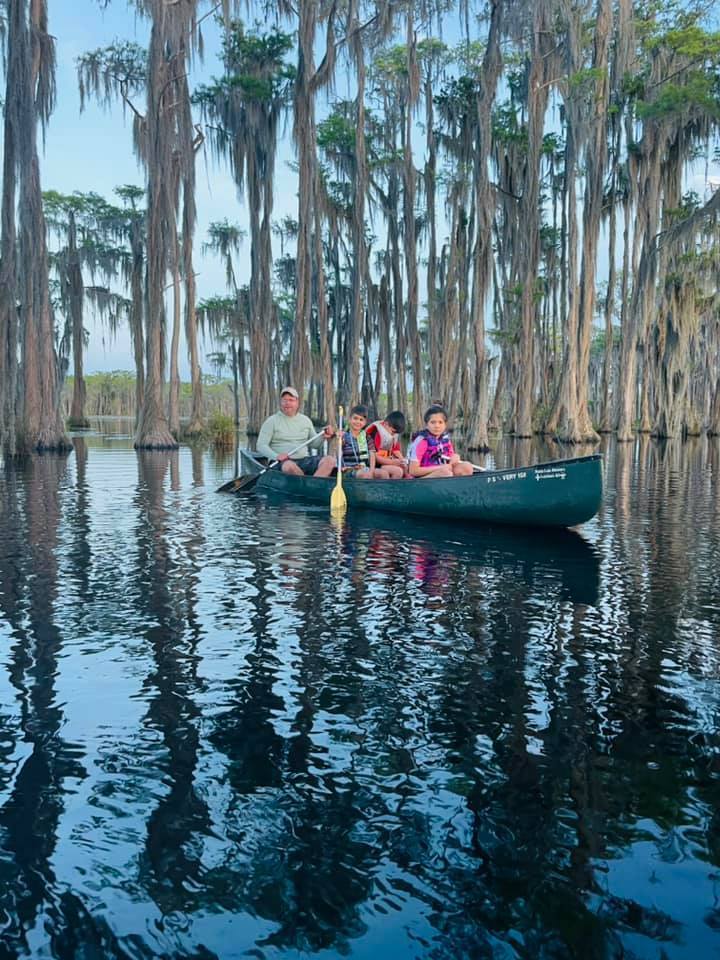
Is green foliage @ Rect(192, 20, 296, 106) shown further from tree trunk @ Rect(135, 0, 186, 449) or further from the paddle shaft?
the paddle shaft

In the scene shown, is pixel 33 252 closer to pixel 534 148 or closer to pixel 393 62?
pixel 534 148

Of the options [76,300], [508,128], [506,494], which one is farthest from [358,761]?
[76,300]

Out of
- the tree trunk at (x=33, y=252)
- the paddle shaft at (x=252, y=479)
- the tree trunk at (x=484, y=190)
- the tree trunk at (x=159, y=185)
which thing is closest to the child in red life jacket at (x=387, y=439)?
the paddle shaft at (x=252, y=479)

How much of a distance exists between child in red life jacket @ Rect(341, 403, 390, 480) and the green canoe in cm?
58

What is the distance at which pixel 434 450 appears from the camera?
1217 centimetres

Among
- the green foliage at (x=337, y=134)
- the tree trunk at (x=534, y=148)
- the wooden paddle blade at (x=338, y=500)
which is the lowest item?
the wooden paddle blade at (x=338, y=500)

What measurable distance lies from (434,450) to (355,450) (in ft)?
6.69

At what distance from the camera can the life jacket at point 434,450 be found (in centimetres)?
1215

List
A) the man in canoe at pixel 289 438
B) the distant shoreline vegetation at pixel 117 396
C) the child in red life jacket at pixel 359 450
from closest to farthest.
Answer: the child in red life jacket at pixel 359 450, the man in canoe at pixel 289 438, the distant shoreline vegetation at pixel 117 396

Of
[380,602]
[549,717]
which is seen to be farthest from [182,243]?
[549,717]

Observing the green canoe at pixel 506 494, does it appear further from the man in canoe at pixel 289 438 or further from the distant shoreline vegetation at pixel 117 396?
the distant shoreline vegetation at pixel 117 396

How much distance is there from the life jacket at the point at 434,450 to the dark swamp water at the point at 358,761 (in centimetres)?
386

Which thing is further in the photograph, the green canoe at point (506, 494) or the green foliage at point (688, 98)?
the green foliage at point (688, 98)

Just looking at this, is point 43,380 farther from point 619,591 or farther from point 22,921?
point 22,921
